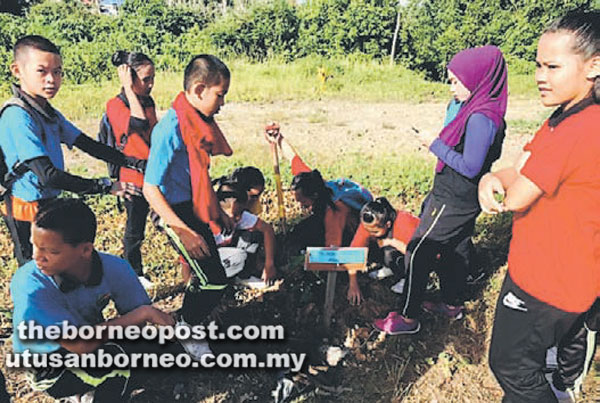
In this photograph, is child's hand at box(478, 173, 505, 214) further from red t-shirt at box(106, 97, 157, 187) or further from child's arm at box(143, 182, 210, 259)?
red t-shirt at box(106, 97, 157, 187)

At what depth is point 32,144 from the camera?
263 centimetres

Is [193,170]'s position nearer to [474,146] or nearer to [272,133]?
[272,133]

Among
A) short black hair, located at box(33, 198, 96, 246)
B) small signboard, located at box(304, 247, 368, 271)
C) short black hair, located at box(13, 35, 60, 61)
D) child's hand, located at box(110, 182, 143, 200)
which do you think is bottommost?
small signboard, located at box(304, 247, 368, 271)

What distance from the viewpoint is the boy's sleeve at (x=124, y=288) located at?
7.89 feet

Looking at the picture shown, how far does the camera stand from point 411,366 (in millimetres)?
3145

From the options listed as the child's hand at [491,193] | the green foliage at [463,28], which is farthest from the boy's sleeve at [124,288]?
the green foliage at [463,28]

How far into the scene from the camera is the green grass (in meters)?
11.4

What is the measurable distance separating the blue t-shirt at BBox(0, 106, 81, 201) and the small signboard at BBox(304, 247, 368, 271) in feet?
5.47

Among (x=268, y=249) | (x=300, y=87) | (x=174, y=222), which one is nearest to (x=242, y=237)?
(x=268, y=249)

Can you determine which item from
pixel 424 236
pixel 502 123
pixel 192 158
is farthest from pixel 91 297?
pixel 502 123

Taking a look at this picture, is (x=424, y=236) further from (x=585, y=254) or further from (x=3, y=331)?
(x=3, y=331)

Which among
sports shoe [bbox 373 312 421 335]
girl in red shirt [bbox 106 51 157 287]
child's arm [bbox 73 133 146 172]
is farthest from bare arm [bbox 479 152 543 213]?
girl in red shirt [bbox 106 51 157 287]

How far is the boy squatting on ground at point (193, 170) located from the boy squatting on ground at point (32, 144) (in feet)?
1.19

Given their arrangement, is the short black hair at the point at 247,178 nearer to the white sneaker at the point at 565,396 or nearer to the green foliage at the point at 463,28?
the white sneaker at the point at 565,396
